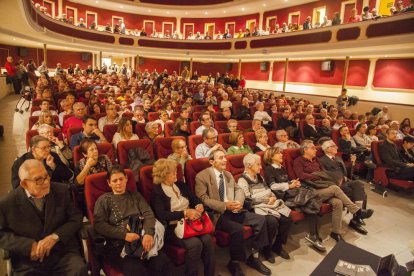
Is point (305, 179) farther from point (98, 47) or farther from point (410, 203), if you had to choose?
point (98, 47)

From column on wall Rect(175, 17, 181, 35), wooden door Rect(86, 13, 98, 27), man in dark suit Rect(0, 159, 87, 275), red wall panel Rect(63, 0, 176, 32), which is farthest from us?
column on wall Rect(175, 17, 181, 35)

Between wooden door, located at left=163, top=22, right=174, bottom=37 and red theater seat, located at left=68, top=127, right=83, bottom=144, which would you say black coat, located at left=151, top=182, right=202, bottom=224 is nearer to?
red theater seat, located at left=68, top=127, right=83, bottom=144

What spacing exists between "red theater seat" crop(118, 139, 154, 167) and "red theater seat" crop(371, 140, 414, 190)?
3.46 m

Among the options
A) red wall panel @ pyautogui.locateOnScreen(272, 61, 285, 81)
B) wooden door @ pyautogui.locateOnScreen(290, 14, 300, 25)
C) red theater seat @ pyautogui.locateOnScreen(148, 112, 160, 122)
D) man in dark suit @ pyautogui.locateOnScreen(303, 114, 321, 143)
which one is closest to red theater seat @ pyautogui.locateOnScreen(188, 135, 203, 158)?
red theater seat @ pyautogui.locateOnScreen(148, 112, 160, 122)

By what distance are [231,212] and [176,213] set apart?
59 centimetres

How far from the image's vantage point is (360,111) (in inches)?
447

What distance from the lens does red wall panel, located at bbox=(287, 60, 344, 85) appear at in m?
13.5

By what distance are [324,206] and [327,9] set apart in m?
13.3

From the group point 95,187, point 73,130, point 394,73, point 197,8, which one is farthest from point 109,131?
point 197,8

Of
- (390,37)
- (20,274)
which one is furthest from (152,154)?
(390,37)

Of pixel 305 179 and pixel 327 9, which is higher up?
pixel 327 9

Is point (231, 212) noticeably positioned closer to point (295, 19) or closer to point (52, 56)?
point (295, 19)

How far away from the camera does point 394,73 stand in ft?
37.4

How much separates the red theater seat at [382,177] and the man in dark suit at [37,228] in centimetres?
434
